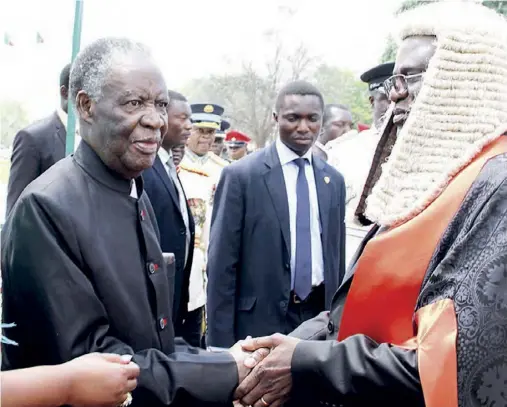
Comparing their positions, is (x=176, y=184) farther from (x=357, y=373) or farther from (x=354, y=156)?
(x=354, y=156)

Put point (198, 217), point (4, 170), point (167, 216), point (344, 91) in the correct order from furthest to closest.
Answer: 1. point (344, 91)
2. point (198, 217)
3. point (4, 170)
4. point (167, 216)

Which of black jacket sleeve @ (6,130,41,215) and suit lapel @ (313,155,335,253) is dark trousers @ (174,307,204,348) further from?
black jacket sleeve @ (6,130,41,215)

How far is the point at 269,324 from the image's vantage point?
4203 millimetres

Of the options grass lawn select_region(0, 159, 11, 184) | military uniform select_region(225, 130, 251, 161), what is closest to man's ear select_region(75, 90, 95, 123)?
grass lawn select_region(0, 159, 11, 184)

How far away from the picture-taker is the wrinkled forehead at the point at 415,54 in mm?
2244

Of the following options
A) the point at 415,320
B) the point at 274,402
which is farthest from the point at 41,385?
the point at 415,320

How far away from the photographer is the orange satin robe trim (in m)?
1.99

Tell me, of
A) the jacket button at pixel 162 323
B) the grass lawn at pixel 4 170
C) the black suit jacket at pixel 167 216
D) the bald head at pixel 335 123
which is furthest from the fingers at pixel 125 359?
the bald head at pixel 335 123

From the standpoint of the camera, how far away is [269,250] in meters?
4.21

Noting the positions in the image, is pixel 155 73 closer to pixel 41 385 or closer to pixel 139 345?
pixel 139 345

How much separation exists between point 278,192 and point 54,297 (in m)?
2.43

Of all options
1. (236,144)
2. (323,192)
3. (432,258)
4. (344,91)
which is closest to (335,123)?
(236,144)

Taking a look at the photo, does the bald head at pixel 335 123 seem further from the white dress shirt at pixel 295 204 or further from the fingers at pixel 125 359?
the fingers at pixel 125 359

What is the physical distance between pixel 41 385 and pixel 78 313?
36 centimetres
